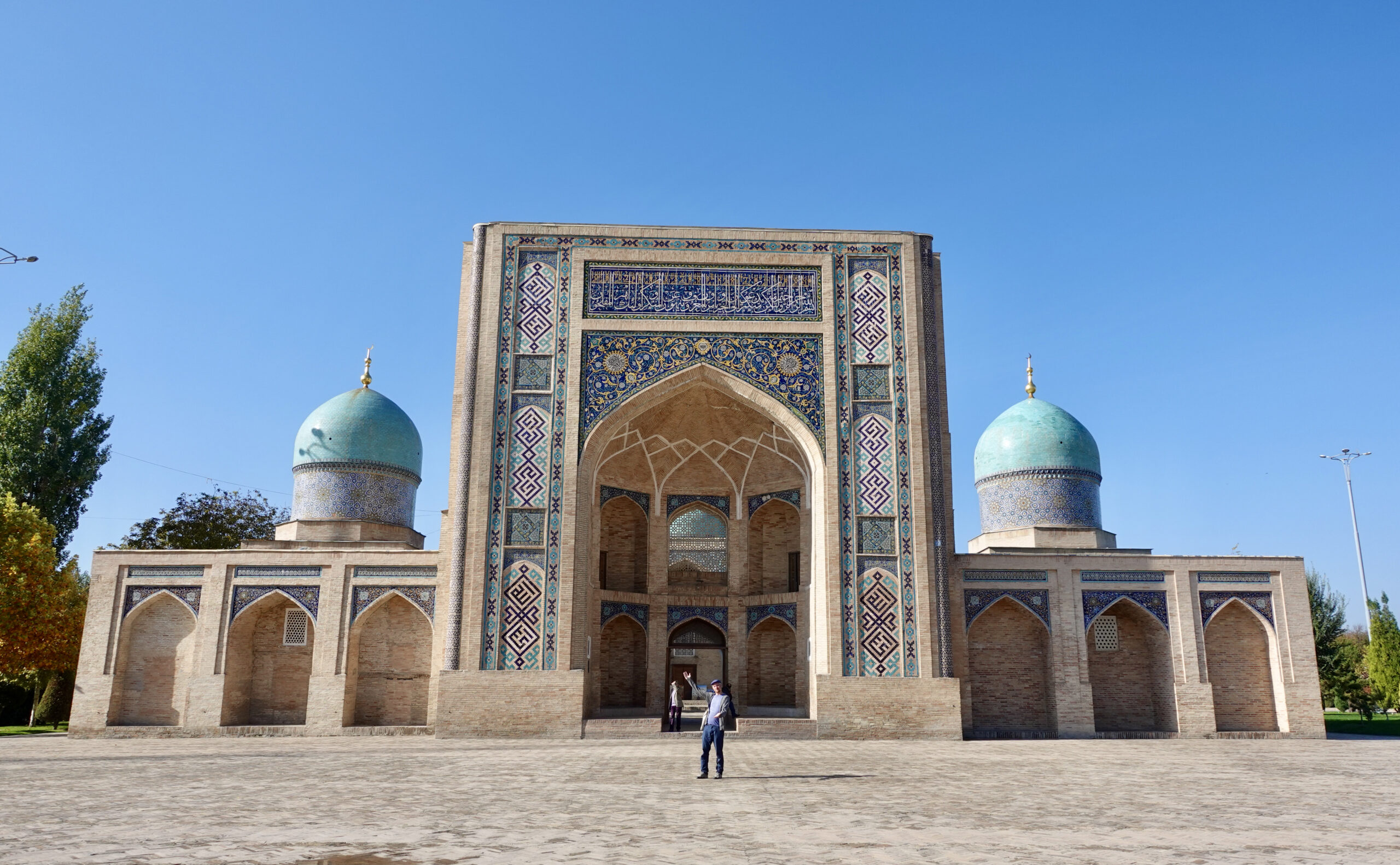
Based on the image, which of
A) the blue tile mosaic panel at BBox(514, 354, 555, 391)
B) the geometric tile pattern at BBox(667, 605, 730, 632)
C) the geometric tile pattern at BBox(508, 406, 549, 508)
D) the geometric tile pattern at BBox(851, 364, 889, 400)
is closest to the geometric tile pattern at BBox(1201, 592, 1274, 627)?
the geometric tile pattern at BBox(851, 364, 889, 400)

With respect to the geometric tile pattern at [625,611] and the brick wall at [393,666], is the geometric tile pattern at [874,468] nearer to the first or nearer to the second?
the geometric tile pattern at [625,611]

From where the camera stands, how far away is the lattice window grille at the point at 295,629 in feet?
45.3

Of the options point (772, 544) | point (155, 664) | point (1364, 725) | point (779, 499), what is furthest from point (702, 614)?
point (1364, 725)

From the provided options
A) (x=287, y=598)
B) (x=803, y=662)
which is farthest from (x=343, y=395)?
(x=803, y=662)

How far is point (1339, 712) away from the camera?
26.4 meters

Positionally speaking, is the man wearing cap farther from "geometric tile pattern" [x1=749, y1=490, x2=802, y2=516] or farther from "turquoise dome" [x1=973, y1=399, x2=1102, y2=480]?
"turquoise dome" [x1=973, y1=399, x2=1102, y2=480]

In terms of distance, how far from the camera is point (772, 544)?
16.0 meters

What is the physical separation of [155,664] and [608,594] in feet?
20.7

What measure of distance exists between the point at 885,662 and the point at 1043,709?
306 cm

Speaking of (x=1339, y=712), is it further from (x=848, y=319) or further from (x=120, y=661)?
(x=120, y=661)

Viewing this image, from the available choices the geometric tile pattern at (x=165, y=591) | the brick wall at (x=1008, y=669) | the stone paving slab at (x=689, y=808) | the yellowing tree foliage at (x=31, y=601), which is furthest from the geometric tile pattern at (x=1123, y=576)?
the yellowing tree foliage at (x=31, y=601)

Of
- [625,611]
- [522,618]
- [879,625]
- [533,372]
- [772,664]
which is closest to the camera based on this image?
[522,618]

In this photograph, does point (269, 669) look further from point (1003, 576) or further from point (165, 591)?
point (1003, 576)

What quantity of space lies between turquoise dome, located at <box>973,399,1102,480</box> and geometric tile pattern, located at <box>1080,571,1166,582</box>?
3265mm
